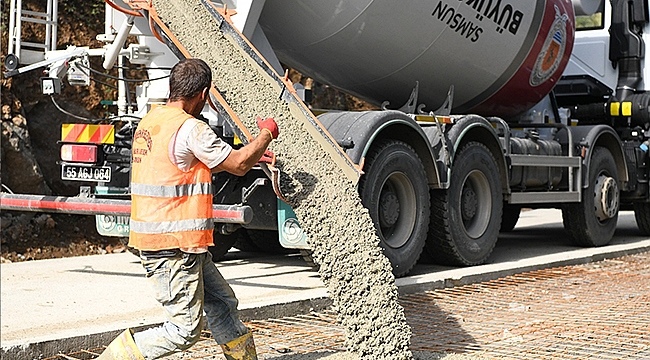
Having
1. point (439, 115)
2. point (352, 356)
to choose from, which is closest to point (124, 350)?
point (352, 356)

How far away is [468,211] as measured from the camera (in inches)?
324

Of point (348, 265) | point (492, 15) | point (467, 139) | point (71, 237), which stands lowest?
point (71, 237)

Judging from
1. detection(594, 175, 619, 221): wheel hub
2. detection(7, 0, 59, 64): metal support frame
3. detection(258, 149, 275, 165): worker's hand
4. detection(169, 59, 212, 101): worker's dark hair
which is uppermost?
detection(7, 0, 59, 64): metal support frame

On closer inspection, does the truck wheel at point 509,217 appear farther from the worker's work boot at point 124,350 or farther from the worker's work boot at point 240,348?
the worker's work boot at point 124,350

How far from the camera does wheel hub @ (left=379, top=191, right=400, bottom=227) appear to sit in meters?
7.22

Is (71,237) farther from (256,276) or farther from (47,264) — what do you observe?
(256,276)

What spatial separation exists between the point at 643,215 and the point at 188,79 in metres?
9.21

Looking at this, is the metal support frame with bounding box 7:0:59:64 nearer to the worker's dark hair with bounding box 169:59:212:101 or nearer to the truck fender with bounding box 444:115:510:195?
the worker's dark hair with bounding box 169:59:212:101

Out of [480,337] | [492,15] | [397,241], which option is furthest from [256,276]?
[492,15]

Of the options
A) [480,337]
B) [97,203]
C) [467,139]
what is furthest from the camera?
[467,139]

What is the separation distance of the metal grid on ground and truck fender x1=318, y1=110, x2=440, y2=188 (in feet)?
3.72

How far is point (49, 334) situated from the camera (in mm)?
5094

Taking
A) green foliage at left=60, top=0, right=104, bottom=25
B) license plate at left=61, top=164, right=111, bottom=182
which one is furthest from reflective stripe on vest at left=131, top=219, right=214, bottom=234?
green foliage at left=60, top=0, right=104, bottom=25

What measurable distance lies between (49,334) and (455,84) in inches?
→ 198
